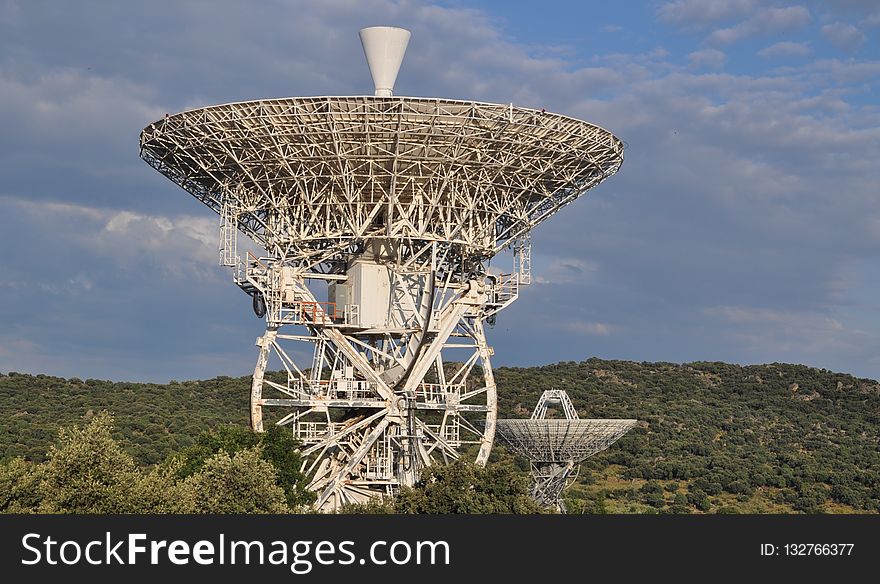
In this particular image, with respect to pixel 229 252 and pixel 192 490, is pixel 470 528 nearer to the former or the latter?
pixel 192 490

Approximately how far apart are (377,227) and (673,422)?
191ft

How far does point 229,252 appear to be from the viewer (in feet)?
161

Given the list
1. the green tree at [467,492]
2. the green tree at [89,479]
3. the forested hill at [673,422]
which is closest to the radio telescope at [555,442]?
the forested hill at [673,422]

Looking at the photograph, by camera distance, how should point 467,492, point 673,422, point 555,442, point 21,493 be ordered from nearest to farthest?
point 21,493 → point 467,492 → point 555,442 → point 673,422

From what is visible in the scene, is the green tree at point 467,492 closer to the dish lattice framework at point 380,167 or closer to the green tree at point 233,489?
the green tree at point 233,489

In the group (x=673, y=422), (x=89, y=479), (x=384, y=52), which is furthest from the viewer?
(x=673, y=422)

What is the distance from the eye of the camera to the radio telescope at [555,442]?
56844mm

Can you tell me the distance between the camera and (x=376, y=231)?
49.0m

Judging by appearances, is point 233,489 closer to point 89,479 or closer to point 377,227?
point 89,479

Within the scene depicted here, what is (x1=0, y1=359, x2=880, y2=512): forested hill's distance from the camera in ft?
260

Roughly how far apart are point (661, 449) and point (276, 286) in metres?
49.5

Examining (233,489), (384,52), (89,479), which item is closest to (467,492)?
(233,489)

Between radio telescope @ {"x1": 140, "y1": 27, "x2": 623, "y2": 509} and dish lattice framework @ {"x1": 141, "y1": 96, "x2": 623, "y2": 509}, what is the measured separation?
0.06 m

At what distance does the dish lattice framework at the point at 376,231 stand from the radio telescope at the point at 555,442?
5.64 metres
